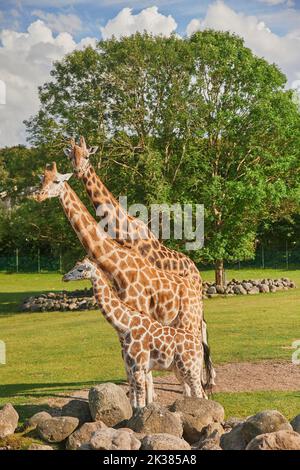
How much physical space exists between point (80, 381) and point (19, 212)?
55.3ft

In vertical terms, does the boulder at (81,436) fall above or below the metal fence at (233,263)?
below

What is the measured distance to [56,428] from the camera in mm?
11227

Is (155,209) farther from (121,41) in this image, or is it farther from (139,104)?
(121,41)

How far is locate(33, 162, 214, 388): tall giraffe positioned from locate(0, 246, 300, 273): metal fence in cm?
3628

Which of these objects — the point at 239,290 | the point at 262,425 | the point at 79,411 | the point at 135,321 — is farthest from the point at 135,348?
the point at 239,290

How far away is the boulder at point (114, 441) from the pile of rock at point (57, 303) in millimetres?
21579

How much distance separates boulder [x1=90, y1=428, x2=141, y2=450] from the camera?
9.46 meters

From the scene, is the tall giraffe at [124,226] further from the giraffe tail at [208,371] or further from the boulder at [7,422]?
the boulder at [7,422]

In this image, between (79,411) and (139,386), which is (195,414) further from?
(79,411)

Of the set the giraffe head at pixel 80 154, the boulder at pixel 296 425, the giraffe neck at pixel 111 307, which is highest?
the giraffe head at pixel 80 154

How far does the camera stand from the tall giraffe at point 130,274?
12.4m

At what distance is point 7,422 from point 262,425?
158 inches

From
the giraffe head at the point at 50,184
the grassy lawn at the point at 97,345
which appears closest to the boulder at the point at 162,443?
the grassy lawn at the point at 97,345
